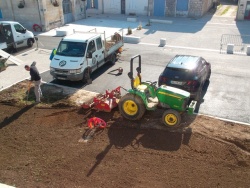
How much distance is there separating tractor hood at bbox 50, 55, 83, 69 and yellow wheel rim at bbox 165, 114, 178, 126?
18.9 feet

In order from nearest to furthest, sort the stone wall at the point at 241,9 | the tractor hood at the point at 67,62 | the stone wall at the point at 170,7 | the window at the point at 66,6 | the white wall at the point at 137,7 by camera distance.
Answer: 1. the tractor hood at the point at 67,62
2. the window at the point at 66,6
3. the stone wall at the point at 241,9
4. the stone wall at the point at 170,7
5. the white wall at the point at 137,7

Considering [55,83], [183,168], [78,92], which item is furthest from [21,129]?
[183,168]

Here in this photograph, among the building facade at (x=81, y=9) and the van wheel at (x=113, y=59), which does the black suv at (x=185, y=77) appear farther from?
the building facade at (x=81, y=9)

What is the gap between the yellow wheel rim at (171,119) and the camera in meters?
9.89

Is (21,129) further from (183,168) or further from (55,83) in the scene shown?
(183,168)

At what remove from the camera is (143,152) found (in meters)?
8.80

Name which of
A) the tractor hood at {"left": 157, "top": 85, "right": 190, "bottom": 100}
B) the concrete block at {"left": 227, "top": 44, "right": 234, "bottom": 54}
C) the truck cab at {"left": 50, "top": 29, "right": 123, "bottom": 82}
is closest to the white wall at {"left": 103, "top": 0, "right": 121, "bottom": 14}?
the concrete block at {"left": 227, "top": 44, "right": 234, "bottom": 54}

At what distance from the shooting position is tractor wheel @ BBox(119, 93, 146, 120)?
10125 mm

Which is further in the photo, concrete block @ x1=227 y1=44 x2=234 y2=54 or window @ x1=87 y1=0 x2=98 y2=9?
window @ x1=87 y1=0 x2=98 y2=9

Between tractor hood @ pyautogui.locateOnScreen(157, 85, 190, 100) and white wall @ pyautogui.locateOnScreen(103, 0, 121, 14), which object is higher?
white wall @ pyautogui.locateOnScreen(103, 0, 121, 14)

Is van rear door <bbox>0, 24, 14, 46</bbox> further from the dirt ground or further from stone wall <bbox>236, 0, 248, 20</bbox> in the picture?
stone wall <bbox>236, 0, 248, 20</bbox>

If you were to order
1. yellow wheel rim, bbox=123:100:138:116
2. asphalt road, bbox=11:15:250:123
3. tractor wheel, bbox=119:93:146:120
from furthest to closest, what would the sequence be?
asphalt road, bbox=11:15:250:123
yellow wheel rim, bbox=123:100:138:116
tractor wheel, bbox=119:93:146:120

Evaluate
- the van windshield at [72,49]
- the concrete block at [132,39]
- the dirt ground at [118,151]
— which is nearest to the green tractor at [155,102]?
the dirt ground at [118,151]

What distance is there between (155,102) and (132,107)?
0.96 m
